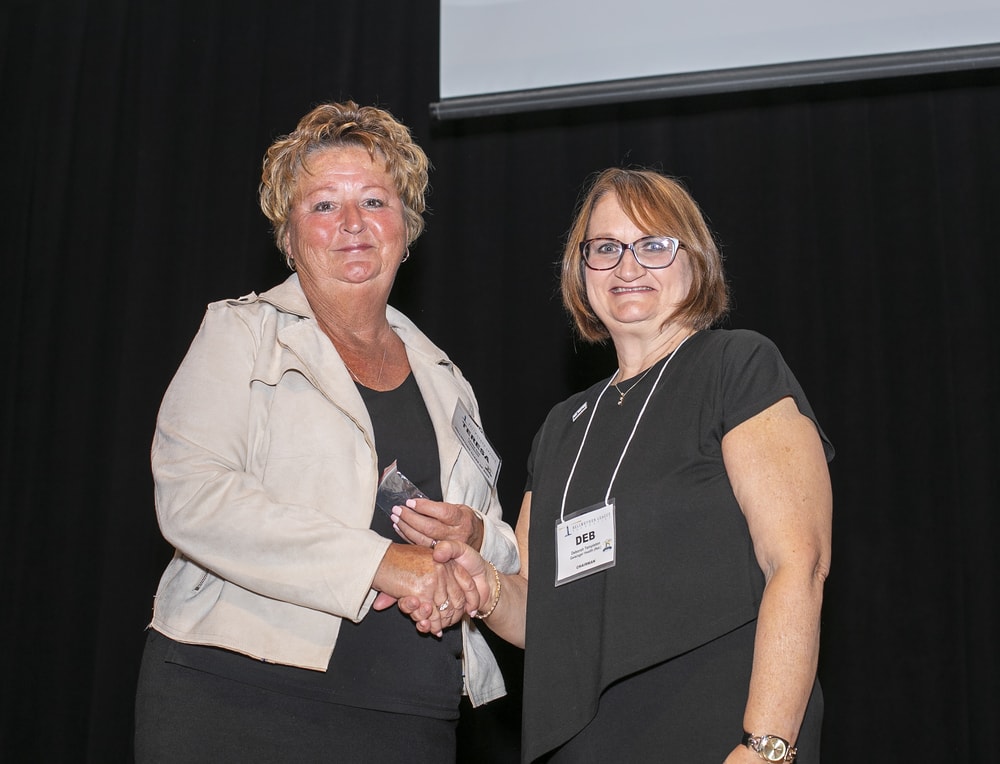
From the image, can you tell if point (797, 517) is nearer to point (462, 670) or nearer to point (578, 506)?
point (578, 506)

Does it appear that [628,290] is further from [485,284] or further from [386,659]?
[485,284]

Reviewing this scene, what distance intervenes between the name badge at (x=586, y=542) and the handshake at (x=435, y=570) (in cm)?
22

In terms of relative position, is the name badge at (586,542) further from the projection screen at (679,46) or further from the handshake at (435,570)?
the projection screen at (679,46)

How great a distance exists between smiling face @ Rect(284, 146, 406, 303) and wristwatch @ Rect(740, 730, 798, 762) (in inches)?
48.8

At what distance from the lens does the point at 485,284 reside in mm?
3592

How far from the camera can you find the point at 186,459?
176cm

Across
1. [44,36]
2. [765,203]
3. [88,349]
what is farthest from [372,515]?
[44,36]

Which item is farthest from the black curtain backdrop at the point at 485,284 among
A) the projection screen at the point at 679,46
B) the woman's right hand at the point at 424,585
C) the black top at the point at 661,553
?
the black top at the point at 661,553

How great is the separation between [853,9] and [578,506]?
210 centimetres

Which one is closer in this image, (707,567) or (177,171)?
(707,567)

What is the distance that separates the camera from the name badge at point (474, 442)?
2.10m

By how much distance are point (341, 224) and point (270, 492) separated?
2.07 feet

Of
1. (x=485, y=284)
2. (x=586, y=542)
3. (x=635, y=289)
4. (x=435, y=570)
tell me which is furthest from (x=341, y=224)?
(x=485, y=284)

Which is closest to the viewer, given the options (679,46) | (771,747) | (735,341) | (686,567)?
(771,747)
